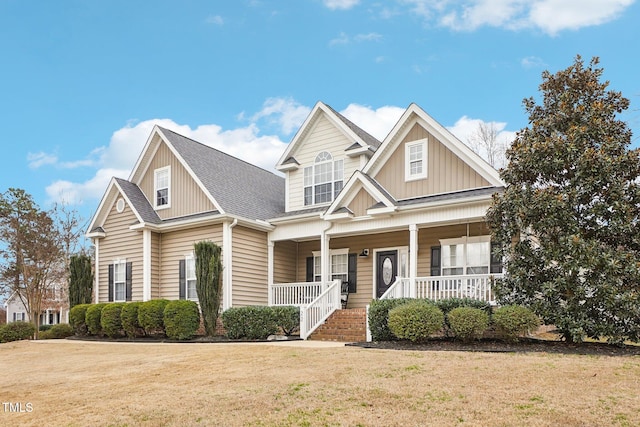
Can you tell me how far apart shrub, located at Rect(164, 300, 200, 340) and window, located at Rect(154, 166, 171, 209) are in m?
4.86

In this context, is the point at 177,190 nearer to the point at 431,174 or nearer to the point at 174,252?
the point at 174,252

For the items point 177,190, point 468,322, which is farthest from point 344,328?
point 177,190

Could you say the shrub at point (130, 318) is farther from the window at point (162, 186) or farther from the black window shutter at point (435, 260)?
the black window shutter at point (435, 260)

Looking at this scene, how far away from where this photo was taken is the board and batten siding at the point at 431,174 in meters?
16.9

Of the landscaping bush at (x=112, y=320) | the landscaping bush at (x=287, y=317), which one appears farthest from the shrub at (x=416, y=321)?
the landscaping bush at (x=112, y=320)

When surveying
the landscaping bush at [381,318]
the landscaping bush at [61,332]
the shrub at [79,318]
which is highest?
the landscaping bush at [381,318]

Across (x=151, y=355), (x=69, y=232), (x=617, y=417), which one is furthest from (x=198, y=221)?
(x=69, y=232)

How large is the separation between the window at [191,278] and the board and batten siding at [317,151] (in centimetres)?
413

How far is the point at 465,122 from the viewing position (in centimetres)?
3475

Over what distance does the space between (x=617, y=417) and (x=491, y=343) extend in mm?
6436

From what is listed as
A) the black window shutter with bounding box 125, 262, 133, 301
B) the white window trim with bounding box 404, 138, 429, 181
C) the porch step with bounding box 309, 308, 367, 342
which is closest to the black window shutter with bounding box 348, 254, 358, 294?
the porch step with bounding box 309, 308, 367, 342

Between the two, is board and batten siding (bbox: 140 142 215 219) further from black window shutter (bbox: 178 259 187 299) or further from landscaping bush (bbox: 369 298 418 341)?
landscaping bush (bbox: 369 298 418 341)

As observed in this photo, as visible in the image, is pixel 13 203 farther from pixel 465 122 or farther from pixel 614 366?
pixel 614 366

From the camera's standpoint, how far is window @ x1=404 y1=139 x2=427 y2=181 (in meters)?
17.7
